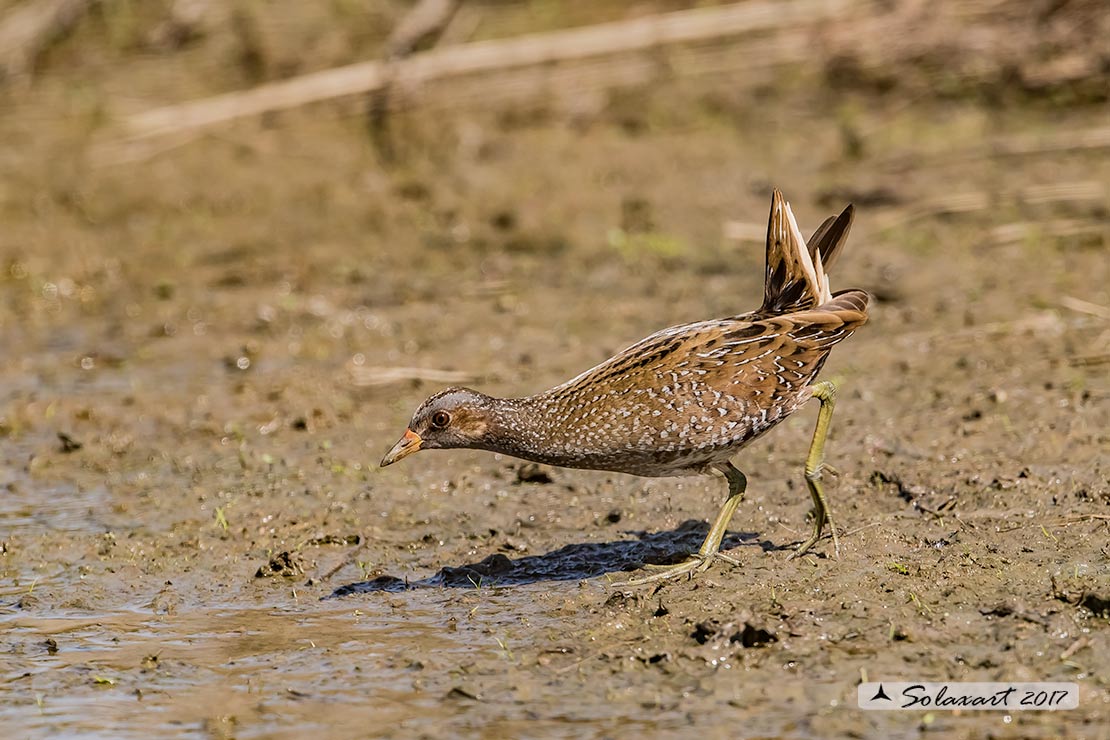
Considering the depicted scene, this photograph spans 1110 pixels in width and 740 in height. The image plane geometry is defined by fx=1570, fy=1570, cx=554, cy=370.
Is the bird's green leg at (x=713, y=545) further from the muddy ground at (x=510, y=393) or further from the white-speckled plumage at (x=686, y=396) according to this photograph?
the white-speckled plumage at (x=686, y=396)

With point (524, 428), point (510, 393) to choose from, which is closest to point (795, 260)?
point (524, 428)

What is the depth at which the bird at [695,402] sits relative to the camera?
5.89 meters

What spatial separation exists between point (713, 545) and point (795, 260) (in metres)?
1.20

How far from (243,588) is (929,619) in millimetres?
2814

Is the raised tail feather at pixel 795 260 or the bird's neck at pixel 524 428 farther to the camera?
the raised tail feather at pixel 795 260

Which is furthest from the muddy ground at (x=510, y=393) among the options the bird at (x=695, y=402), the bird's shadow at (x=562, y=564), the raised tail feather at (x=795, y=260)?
the raised tail feather at (x=795, y=260)

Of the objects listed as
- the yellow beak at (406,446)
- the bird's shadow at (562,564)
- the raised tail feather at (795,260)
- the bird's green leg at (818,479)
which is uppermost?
the raised tail feather at (795,260)

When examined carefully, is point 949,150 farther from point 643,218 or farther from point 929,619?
point 929,619

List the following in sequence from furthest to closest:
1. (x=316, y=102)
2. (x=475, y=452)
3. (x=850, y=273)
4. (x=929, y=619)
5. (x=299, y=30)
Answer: (x=299, y=30)
(x=316, y=102)
(x=850, y=273)
(x=475, y=452)
(x=929, y=619)

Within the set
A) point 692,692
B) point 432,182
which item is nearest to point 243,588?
point 692,692

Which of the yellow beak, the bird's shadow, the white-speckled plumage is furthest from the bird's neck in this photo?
the bird's shadow

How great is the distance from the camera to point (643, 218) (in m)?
11.2

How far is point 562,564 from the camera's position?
6555 millimetres

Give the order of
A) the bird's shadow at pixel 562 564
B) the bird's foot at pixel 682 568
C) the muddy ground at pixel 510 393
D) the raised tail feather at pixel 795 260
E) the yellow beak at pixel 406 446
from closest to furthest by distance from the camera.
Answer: the muddy ground at pixel 510 393 → the bird's foot at pixel 682 568 → the yellow beak at pixel 406 446 → the raised tail feather at pixel 795 260 → the bird's shadow at pixel 562 564
